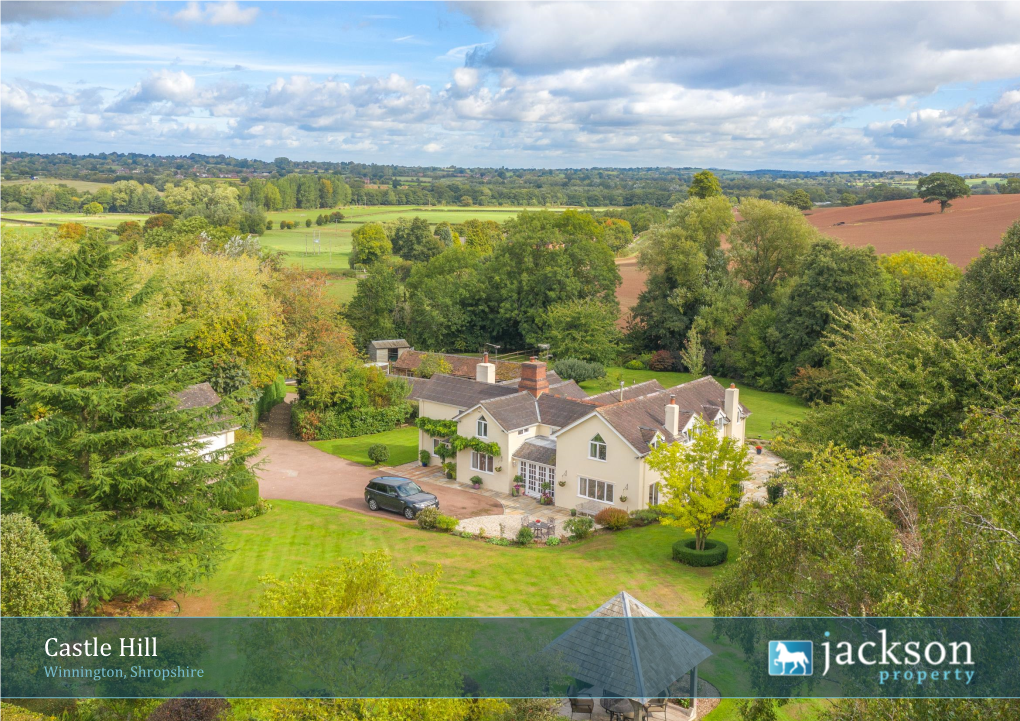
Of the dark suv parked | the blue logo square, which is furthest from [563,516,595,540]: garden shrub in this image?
the blue logo square

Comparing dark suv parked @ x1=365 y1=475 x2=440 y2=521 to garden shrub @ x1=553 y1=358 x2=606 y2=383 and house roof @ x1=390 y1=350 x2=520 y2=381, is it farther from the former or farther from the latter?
garden shrub @ x1=553 y1=358 x2=606 y2=383

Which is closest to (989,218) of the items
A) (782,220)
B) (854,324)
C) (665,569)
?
(782,220)

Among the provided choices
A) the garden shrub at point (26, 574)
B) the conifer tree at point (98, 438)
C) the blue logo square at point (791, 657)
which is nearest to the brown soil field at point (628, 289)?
the conifer tree at point (98, 438)

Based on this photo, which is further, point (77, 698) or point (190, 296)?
point (190, 296)

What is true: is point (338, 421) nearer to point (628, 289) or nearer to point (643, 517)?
point (643, 517)

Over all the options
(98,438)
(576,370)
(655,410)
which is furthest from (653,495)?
(576,370)

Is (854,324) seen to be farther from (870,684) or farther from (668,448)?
(870,684)

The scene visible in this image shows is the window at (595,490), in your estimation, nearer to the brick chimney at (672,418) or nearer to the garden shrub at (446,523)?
the brick chimney at (672,418)
